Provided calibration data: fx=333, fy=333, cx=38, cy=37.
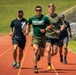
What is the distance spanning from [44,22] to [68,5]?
64.8m

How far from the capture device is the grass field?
225 feet

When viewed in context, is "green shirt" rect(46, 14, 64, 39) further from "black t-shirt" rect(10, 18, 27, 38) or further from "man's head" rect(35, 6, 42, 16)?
"black t-shirt" rect(10, 18, 27, 38)

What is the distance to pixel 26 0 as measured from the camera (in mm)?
83438

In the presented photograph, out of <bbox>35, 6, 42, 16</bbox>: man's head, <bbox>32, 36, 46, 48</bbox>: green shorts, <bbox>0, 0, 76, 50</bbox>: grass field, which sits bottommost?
<bbox>0, 0, 76, 50</bbox>: grass field

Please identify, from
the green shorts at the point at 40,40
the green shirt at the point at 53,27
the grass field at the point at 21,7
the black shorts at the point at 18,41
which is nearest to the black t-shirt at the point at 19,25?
the black shorts at the point at 18,41

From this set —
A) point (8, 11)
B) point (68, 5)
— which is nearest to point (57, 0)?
point (68, 5)

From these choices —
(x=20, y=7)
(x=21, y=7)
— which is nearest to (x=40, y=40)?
(x=20, y=7)

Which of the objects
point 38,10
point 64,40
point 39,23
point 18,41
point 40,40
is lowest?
point 64,40

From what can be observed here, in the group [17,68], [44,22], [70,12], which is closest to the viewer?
[44,22]

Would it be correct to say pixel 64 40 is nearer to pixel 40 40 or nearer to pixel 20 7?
pixel 40 40

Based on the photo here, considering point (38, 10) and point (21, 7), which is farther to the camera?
point (21, 7)

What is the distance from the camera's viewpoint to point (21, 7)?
76125 mm

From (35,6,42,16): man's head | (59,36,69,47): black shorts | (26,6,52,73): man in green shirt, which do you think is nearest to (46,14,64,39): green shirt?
(26,6,52,73): man in green shirt

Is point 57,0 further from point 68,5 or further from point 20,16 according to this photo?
point 20,16
